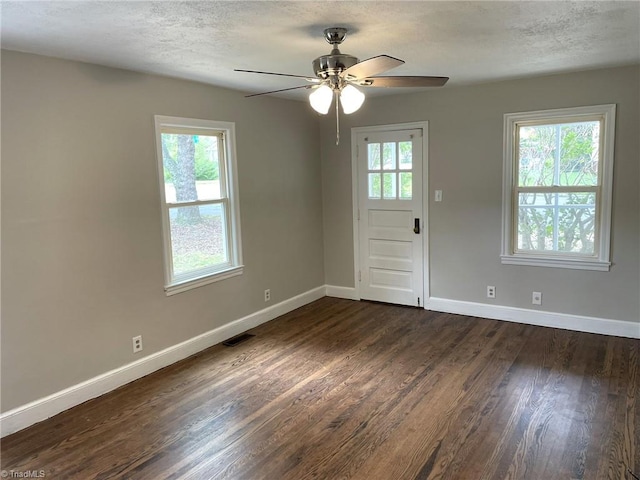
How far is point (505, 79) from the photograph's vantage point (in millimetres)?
4199

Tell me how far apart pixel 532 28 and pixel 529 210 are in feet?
6.90

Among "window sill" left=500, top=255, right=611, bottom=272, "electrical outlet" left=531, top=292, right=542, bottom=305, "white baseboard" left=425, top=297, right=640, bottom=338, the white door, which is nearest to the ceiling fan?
the white door

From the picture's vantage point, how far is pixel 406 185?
499 cm

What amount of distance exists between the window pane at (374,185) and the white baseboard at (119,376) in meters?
1.59

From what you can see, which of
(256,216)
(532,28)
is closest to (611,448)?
(532,28)

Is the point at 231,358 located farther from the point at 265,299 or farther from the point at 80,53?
the point at 80,53

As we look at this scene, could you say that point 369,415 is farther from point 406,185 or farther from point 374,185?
point 374,185

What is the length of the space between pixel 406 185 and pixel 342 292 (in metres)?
1.51

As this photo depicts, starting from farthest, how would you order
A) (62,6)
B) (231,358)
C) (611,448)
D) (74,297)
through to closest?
(231,358) < (74,297) < (611,448) < (62,6)

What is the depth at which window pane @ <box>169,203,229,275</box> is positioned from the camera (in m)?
3.88

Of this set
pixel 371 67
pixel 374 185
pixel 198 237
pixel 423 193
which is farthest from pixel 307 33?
pixel 374 185

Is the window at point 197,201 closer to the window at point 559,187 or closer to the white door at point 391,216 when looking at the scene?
the white door at point 391,216

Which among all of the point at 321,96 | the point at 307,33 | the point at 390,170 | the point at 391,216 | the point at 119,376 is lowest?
the point at 119,376

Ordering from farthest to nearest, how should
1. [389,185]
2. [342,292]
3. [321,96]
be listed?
[342,292] < [389,185] < [321,96]
